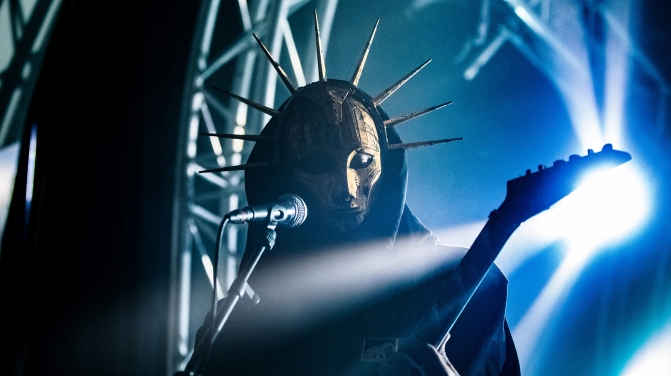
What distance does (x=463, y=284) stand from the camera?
161 centimetres

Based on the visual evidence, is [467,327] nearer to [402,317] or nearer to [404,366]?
[402,317]

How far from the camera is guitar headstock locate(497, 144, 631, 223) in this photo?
1438 mm

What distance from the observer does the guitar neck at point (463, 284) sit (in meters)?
1.58

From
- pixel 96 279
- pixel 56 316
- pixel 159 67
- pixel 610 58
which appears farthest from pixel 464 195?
pixel 56 316

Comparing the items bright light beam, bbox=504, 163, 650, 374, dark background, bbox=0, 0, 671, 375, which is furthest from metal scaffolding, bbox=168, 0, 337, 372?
bright light beam, bbox=504, 163, 650, 374

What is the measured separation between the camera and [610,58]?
2863mm

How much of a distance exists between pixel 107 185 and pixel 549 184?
3.37 m

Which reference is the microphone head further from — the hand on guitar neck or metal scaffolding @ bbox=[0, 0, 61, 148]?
metal scaffolding @ bbox=[0, 0, 61, 148]

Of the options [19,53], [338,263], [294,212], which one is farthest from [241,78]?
[294,212]

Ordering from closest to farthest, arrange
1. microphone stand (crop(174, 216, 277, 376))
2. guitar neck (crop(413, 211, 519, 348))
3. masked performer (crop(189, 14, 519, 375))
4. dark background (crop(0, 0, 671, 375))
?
microphone stand (crop(174, 216, 277, 376)) < guitar neck (crop(413, 211, 519, 348)) < masked performer (crop(189, 14, 519, 375)) < dark background (crop(0, 0, 671, 375))

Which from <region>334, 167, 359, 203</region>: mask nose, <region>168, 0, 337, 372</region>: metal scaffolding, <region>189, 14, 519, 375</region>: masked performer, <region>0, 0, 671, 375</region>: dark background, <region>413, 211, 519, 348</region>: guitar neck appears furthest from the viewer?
<region>168, 0, 337, 372</region>: metal scaffolding

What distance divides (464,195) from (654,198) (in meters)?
1.13

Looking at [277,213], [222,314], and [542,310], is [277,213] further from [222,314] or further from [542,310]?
[542,310]

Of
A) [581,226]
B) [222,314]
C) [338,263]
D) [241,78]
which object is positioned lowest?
[222,314]
